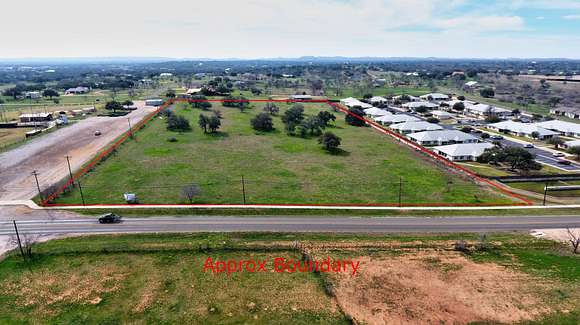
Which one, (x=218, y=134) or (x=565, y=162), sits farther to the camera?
(x=218, y=134)

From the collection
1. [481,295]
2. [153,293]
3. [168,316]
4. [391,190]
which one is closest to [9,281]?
[153,293]

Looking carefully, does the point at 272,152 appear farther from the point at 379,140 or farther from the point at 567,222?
the point at 567,222

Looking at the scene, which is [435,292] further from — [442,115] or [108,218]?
[442,115]

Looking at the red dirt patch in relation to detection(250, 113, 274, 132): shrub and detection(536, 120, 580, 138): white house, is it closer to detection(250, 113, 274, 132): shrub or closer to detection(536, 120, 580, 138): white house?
detection(250, 113, 274, 132): shrub

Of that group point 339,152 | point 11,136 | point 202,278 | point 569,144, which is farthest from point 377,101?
point 202,278

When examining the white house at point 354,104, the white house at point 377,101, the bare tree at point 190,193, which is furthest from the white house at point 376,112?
the bare tree at point 190,193

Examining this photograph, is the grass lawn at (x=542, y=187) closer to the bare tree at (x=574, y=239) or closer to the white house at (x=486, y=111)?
the bare tree at (x=574, y=239)
